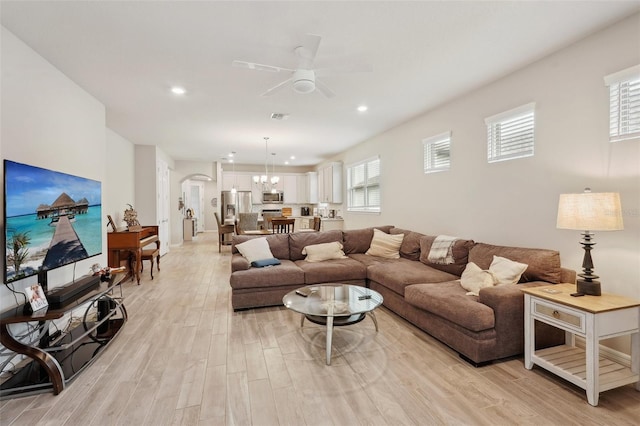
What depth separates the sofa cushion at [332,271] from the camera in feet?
13.1

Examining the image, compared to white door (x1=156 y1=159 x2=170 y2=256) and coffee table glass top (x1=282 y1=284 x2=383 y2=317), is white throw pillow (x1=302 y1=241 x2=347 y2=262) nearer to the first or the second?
coffee table glass top (x1=282 y1=284 x2=383 y2=317)

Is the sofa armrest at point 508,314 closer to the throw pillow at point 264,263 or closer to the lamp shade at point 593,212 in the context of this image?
the lamp shade at point 593,212

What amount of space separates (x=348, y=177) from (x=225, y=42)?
5366 mm

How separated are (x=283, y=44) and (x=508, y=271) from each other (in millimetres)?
2920

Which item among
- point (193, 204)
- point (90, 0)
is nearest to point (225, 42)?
point (90, 0)

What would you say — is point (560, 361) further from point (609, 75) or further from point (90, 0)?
point (90, 0)

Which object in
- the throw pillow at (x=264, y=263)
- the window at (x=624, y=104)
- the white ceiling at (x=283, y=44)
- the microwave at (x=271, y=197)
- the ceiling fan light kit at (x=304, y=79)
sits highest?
the white ceiling at (x=283, y=44)

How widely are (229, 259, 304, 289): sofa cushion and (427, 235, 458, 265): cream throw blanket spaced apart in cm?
172

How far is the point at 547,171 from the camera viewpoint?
9.86 feet

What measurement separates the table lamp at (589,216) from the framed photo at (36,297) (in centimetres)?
407

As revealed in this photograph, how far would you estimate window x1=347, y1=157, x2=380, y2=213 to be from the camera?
646cm

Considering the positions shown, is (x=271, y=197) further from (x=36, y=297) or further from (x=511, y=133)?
(x=36, y=297)

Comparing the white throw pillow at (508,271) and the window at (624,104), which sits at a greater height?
the window at (624,104)

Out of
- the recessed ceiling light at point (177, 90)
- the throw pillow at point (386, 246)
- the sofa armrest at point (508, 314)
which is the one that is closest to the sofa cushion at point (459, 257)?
the throw pillow at point (386, 246)
